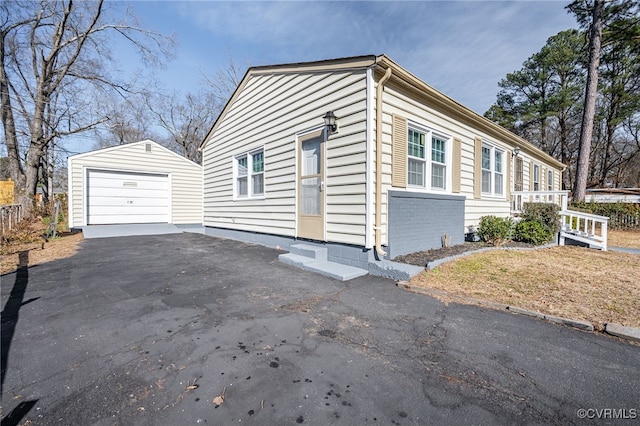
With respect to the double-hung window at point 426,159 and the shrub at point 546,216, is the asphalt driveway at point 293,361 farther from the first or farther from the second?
the shrub at point 546,216

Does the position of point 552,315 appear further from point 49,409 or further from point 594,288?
point 49,409

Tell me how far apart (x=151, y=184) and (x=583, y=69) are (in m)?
27.6

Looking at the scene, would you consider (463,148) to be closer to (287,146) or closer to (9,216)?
(287,146)

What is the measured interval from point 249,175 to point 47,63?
486 inches

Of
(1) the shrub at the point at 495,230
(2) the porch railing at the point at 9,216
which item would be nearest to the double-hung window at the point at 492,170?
(1) the shrub at the point at 495,230

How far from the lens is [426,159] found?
6.44m

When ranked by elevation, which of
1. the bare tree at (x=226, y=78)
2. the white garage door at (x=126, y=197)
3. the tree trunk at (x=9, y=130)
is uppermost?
the bare tree at (x=226, y=78)

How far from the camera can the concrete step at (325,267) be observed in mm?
4732

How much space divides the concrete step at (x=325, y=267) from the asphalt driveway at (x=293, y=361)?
2.37ft

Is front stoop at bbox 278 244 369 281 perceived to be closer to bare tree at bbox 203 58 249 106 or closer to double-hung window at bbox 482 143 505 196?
double-hung window at bbox 482 143 505 196

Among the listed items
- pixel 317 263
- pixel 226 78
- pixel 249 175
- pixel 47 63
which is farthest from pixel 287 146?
pixel 226 78

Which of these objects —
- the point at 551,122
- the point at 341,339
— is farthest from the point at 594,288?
the point at 551,122

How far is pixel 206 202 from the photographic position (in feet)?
38.2

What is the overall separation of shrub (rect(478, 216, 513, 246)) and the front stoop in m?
4.23
